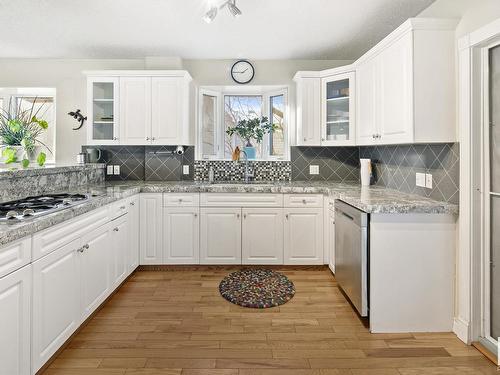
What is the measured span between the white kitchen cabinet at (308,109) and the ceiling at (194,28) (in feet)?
1.22

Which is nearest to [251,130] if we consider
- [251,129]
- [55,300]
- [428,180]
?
[251,129]

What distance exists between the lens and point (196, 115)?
4.15 meters

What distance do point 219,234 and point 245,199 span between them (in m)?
0.47

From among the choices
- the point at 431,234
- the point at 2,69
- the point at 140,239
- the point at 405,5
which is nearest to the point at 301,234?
the point at 431,234

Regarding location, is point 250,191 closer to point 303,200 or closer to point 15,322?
point 303,200

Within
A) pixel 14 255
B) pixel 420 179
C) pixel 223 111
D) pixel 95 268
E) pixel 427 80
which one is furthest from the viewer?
pixel 223 111

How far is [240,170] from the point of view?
164 inches

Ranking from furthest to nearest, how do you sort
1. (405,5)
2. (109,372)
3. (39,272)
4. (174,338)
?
(405,5) → (174,338) → (109,372) → (39,272)

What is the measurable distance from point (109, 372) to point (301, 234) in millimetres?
2221

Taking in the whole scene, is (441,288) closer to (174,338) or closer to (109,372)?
(174,338)

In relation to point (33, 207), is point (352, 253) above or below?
below

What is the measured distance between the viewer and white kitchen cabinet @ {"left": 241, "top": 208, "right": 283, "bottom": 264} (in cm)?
352

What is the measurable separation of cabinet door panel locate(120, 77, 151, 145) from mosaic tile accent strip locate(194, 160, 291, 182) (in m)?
0.76

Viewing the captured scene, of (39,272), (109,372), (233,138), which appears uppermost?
(233,138)
